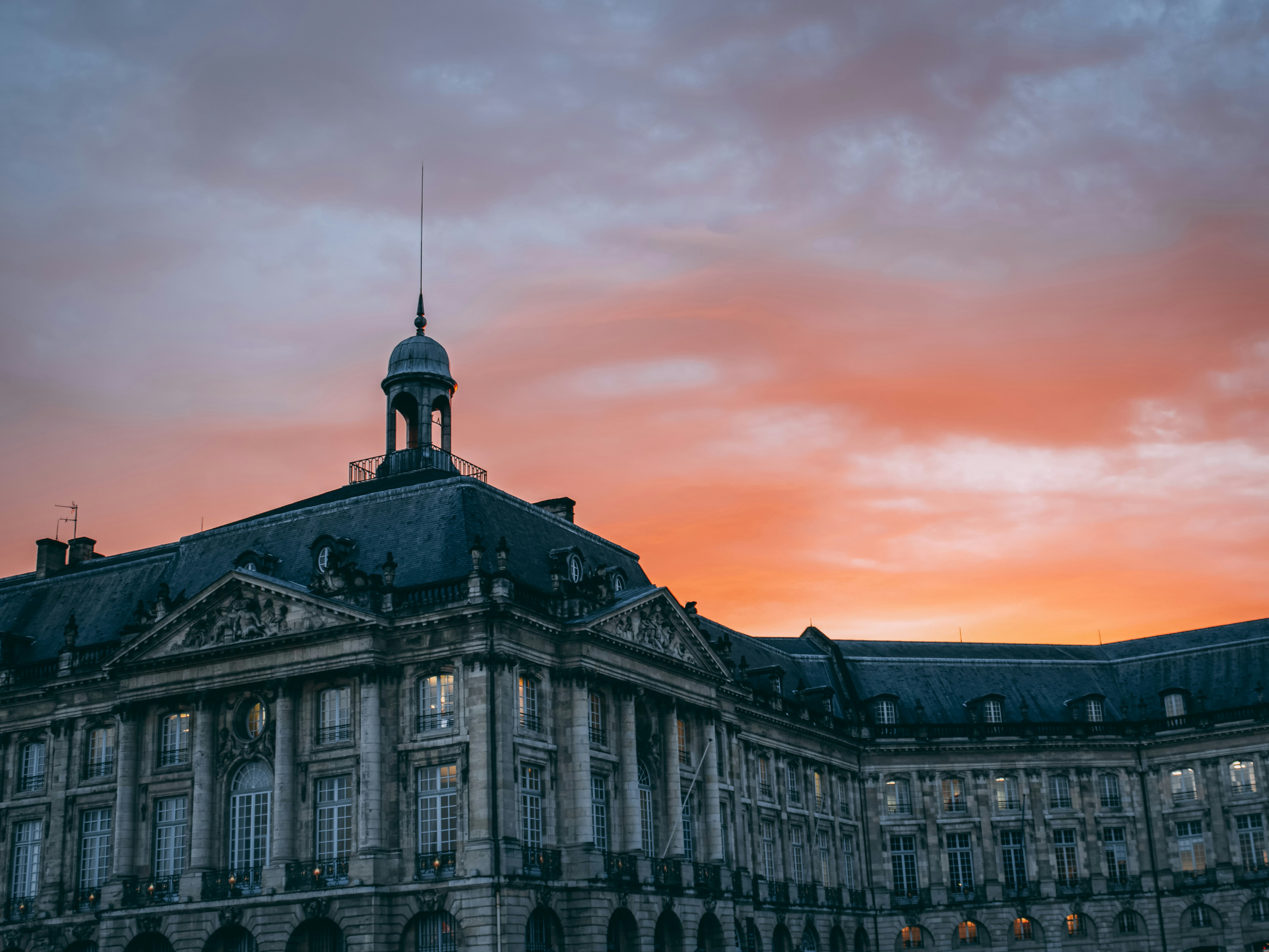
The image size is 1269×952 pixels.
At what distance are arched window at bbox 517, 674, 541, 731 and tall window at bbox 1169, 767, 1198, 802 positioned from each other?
45238 millimetres

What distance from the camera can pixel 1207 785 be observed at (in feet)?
270

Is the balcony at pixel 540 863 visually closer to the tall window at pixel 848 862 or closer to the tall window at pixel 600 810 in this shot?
the tall window at pixel 600 810

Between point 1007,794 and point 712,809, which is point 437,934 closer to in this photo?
point 712,809

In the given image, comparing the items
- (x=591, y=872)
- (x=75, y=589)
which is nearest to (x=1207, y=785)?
(x=591, y=872)

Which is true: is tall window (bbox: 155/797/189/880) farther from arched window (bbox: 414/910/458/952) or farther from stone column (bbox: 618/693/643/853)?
stone column (bbox: 618/693/643/853)

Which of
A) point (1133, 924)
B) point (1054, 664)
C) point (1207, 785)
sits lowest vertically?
point (1133, 924)

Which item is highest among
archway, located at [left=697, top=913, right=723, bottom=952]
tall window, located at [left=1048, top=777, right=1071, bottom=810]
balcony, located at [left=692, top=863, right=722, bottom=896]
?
tall window, located at [left=1048, top=777, right=1071, bottom=810]

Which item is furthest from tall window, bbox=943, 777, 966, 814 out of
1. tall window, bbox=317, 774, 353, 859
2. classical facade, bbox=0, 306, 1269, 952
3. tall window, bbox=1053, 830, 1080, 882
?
tall window, bbox=317, 774, 353, 859

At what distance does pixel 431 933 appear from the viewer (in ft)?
164

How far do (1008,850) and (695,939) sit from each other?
29.3 m

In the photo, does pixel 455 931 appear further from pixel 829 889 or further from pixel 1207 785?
pixel 1207 785

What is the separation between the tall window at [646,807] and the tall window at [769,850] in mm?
13263

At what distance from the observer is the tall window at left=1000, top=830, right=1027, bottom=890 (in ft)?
265

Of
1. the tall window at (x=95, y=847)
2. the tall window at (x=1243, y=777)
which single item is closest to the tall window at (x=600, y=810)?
the tall window at (x=95, y=847)
